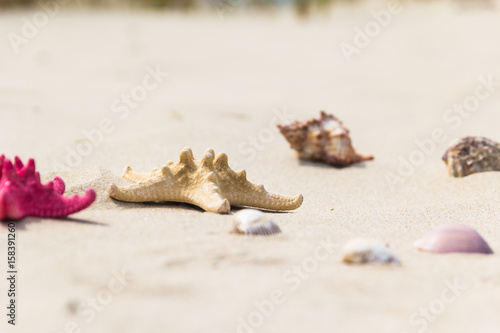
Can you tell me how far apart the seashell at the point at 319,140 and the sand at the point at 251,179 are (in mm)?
154

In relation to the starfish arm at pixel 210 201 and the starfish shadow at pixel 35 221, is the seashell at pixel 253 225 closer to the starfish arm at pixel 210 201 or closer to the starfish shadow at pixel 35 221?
the starfish arm at pixel 210 201

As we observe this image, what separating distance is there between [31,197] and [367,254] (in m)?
1.66

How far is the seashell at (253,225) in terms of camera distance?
291 cm

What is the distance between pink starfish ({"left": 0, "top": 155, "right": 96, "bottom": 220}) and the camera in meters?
2.85

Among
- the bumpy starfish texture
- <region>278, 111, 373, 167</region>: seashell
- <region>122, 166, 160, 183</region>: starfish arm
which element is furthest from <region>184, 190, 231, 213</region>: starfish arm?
<region>278, 111, 373, 167</region>: seashell

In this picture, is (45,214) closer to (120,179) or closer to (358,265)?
(120,179)

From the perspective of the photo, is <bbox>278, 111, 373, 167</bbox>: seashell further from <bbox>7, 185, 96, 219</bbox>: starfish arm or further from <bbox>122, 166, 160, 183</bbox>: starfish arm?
<bbox>7, 185, 96, 219</bbox>: starfish arm

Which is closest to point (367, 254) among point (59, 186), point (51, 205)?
point (51, 205)

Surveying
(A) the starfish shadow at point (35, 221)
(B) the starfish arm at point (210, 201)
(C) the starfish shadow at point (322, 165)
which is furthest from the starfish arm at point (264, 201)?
(C) the starfish shadow at point (322, 165)

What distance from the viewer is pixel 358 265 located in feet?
8.45

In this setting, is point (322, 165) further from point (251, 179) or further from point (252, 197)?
point (252, 197)

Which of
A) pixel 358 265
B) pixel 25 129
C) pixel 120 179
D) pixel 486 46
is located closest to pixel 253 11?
pixel 486 46

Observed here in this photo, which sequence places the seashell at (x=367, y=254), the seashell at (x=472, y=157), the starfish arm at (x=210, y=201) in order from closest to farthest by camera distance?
the seashell at (x=367, y=254) < the starfish arm at (x=210, y=201) < the seashell at (x=472, y=157)

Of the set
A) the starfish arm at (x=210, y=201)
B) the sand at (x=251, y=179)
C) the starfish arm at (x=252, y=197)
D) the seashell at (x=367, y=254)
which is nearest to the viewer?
the sand at (x=251, y=179)
